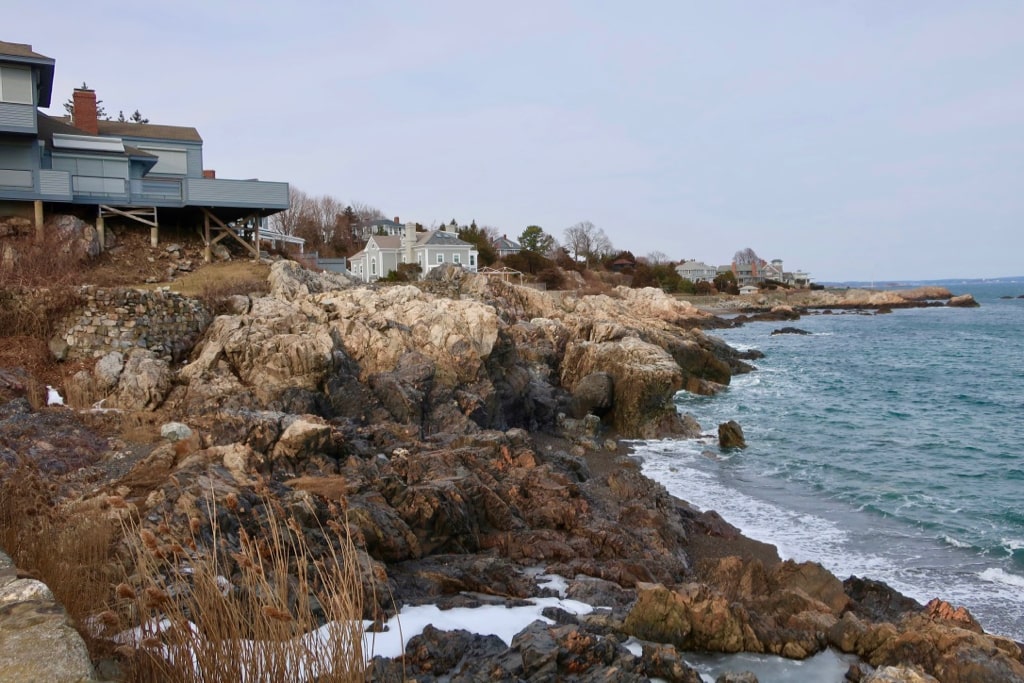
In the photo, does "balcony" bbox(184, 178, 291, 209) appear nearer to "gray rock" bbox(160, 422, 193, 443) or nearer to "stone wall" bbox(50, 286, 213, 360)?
"stone wall" bbox(50, 286, 213, 360)

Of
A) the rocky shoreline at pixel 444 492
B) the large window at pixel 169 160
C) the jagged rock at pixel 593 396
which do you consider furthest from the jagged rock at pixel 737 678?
the large window at pixel 169 160

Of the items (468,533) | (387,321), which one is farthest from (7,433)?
(387,321)

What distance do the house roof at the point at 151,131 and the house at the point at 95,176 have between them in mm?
84

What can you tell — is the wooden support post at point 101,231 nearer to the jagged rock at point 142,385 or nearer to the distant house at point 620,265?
the jagged rock at point 142,385

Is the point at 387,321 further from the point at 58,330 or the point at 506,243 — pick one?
the point at 506,243

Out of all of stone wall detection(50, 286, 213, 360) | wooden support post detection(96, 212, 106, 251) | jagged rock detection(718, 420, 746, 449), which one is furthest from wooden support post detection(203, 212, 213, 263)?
jagged rock detection(718, 420, 746, 449)

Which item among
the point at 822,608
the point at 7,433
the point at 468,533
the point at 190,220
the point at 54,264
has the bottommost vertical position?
the point at 822,608

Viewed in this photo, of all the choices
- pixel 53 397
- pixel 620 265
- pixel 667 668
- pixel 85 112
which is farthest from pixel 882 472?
pixel 620 265

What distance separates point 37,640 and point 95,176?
2867cm

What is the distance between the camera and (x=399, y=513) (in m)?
10.1

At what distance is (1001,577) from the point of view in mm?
13758

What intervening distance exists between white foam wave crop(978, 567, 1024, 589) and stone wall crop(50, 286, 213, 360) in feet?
60.5

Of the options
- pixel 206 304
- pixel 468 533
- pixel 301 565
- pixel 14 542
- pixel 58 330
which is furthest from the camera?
pixel 206 304

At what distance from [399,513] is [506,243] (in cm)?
8088
